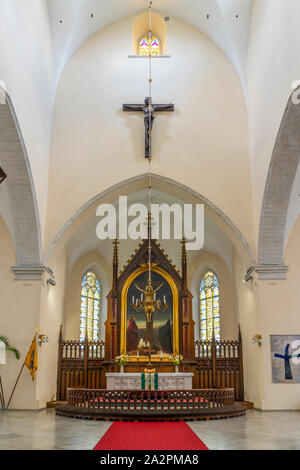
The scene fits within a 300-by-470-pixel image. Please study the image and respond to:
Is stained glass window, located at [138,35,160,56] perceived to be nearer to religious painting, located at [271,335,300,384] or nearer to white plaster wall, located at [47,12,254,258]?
white plaster wall, located at [47,12,254,258]

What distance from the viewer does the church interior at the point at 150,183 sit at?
11.8m

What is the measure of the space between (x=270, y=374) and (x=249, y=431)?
5.07 meters

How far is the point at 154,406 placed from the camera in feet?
34.3

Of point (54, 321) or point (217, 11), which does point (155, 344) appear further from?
point (217, 11)

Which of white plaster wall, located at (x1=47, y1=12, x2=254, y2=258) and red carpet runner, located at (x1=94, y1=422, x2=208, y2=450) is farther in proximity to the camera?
white plaster wall, located at (x1=47, y1=12, x2=254, y2=258)

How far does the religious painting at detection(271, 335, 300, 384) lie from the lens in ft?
43.2

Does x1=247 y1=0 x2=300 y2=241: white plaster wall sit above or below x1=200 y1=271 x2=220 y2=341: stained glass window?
above

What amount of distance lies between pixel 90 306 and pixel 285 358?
9215 millimetres

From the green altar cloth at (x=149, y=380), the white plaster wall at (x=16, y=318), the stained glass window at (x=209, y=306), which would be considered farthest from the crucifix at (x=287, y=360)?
the white plaster wall at (x=16, y=318)

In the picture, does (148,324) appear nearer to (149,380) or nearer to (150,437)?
(149,380)

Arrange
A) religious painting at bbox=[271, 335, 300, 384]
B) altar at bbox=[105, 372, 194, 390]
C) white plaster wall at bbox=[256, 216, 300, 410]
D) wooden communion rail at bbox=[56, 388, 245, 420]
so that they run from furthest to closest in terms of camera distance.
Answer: altar at bbox=[105, 372, 194, 390], religious painting at bbox=[271, 335, 300, 384], white plaster wall at bbox=[256, 216, 300, 410], wooden communion rail at bbox=[56, 388, 245, 420]

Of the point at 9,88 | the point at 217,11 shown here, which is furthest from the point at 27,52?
the point at 217,11

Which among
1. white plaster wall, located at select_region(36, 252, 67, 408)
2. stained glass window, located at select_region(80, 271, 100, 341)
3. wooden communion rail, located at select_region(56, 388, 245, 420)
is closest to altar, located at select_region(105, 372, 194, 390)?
wooden communion rail, located at select_region(56, 388, 245, 420)

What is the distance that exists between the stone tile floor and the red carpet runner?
0.54 feet
